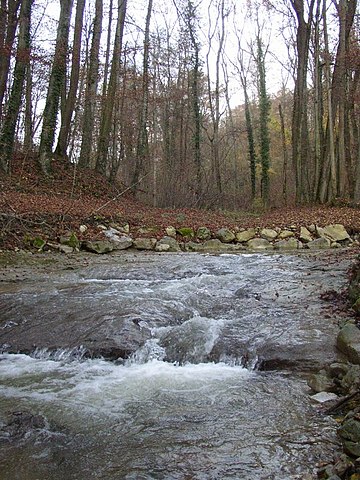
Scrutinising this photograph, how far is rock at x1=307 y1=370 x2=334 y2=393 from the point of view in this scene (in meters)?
4.22

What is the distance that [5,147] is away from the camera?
16359 mm

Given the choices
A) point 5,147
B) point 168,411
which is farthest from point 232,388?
point 5,147

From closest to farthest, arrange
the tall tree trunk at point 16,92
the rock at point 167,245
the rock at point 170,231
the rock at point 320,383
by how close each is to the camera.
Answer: the rock at point 320,383
the rock at point 167,245
the rock at point 170,231
the tall tree trunk at point 16,92

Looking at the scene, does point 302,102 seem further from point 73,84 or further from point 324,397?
point 324,397

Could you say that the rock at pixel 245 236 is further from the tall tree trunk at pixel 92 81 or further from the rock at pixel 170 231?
the tall tree trunk at pixel 92 81

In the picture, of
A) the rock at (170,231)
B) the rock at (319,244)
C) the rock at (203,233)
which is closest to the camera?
the rock at (319,244)

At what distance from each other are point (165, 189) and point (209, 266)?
11.5 meters

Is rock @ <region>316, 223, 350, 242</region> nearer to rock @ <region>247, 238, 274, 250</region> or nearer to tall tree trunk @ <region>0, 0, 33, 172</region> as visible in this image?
rock @ <region>247, 238, 274, 250</region>

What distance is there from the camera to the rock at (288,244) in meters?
14.4

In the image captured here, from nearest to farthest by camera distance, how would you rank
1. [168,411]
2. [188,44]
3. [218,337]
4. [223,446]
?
1. [223,446]
2. [168,411]
3. [218,337]
4. [188,44]

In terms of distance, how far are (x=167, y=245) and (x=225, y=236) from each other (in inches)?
89.7

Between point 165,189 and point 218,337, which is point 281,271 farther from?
point 165,189

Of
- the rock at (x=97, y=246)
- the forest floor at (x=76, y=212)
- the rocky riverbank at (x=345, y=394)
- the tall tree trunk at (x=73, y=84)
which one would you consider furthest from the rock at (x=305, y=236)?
the tall tree trunk at (x=73, y=84)

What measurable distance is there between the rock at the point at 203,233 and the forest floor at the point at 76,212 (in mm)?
343
